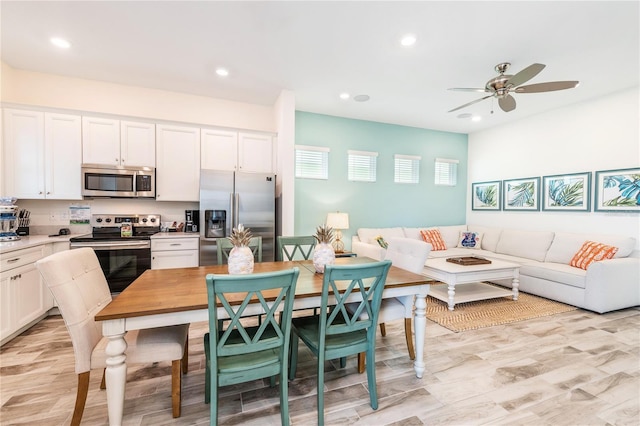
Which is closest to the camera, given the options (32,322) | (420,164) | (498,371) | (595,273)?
(498,371)

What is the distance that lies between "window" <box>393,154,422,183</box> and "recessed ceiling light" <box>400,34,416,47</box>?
9.27ft

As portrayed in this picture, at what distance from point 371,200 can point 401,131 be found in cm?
155

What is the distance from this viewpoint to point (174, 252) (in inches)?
134

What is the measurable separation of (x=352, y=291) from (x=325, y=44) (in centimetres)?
240

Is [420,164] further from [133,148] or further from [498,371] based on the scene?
[133,148]

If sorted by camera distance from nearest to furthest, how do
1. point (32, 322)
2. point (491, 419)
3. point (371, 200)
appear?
point (491, 419) < point (32, 322) < point (371, 200)

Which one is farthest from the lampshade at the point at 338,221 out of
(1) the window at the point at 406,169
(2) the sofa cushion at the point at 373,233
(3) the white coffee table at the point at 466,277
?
(1) the window at the point at 406,169

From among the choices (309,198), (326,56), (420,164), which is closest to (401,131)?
(420,164)

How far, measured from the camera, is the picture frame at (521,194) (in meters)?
4.84

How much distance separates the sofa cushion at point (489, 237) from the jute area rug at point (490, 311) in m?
1.44

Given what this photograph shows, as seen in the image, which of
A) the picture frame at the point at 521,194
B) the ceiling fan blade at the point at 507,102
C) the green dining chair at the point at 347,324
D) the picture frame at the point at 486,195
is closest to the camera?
the green dining chair at the point at 347,324

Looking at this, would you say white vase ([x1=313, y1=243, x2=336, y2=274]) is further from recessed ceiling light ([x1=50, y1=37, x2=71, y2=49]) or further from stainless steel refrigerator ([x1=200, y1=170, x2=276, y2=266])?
recessed ceiling light ([x1=50, y1=37, x2=71, y2=49])

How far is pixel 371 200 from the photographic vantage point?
5211 mm

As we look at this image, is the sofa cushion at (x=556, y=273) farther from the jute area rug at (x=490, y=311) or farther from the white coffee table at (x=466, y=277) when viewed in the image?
the white coffee table at (x=466, y=277)
